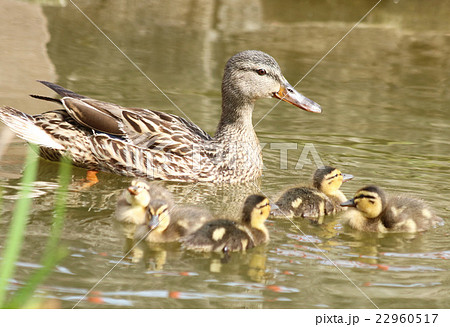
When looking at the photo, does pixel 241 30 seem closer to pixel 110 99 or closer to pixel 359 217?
pixel 110 99

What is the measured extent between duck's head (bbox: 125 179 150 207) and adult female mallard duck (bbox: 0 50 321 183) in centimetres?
111

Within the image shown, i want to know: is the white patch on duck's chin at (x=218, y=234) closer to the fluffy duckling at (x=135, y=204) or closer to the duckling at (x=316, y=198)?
the fluffy duckling at (x=135, y=204)

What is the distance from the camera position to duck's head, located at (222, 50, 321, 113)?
6.23 metres

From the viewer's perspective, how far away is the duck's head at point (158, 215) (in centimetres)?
453

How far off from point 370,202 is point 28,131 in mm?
2808

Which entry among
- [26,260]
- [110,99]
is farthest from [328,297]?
[110,99]

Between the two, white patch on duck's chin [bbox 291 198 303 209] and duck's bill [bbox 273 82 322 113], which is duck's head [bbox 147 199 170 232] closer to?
white patch on duck's chin [bbox 291 198 303 209]

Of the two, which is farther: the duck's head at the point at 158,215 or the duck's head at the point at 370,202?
the duck's head at the point at 370,202

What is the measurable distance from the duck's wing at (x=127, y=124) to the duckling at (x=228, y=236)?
1583 mm

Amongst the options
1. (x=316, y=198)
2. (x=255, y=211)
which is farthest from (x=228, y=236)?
(x=316, y=198)

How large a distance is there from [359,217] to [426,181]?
4.00 feet

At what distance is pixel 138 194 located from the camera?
4.85m

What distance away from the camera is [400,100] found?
8375 millimetres

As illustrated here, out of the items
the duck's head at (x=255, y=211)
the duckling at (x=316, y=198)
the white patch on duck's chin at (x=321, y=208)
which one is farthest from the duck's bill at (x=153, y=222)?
the white patch on duck's chin at (x=321, y=208)
